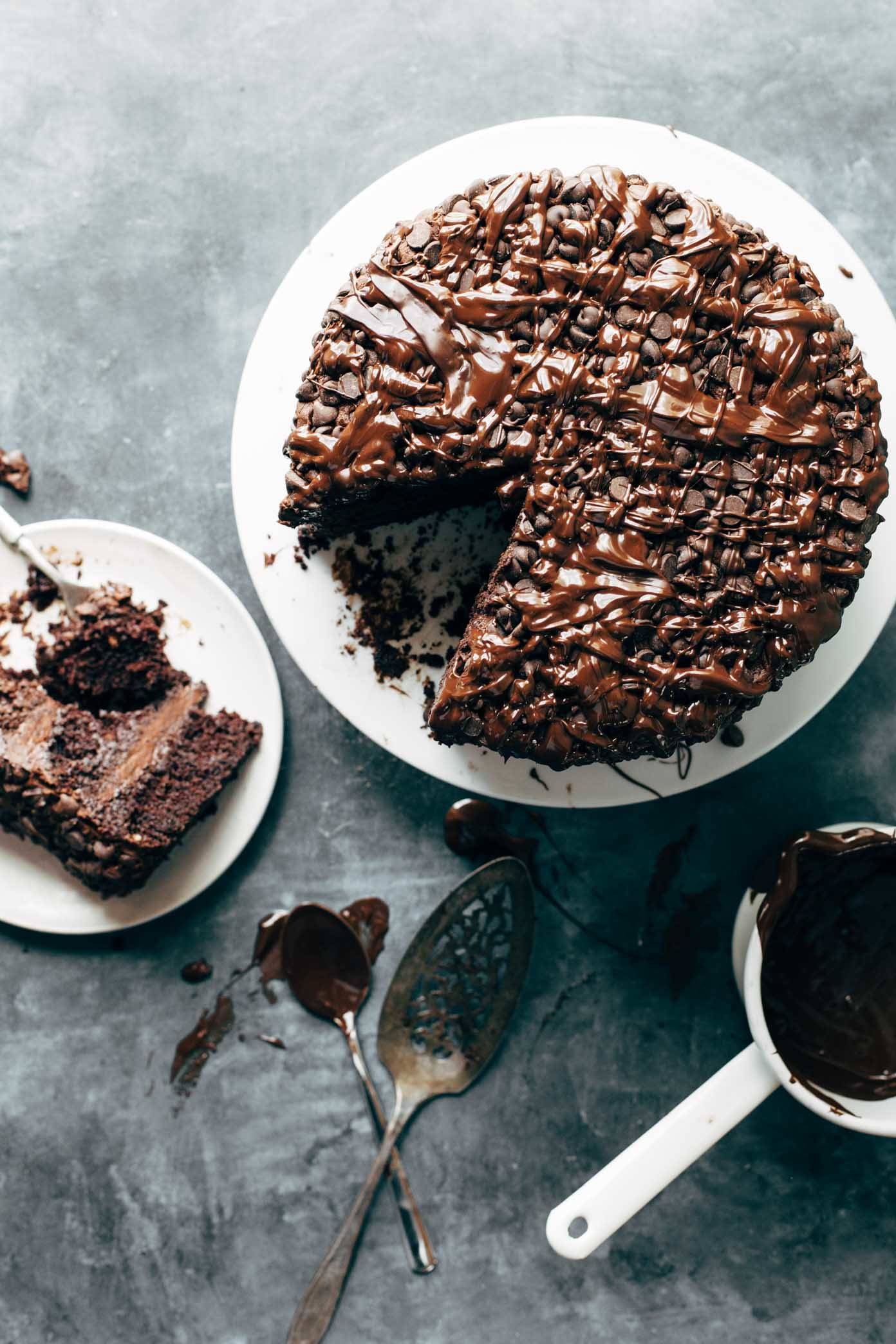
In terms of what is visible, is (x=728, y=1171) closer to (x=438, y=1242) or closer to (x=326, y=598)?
(x=438, y=1242)

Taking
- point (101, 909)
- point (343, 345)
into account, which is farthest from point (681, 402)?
point (101, 909)

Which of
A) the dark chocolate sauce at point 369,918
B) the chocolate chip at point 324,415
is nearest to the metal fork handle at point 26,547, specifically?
the chocolate chip at point 324,415

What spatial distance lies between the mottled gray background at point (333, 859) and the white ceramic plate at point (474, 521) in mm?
437

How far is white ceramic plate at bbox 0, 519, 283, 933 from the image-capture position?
324 centimetres

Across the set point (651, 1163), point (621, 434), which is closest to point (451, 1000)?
point (651, 1163)

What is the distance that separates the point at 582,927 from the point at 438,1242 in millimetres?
1250

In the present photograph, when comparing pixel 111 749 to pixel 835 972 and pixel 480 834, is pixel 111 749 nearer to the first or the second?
pixel 480 834

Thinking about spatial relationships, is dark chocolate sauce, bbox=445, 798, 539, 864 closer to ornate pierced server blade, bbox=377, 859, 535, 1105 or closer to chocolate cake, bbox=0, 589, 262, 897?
ornate pierced server blade, bbox=377, 859, 535, 1105

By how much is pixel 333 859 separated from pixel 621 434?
5.96ft

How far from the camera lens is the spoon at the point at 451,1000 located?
3.36 metres

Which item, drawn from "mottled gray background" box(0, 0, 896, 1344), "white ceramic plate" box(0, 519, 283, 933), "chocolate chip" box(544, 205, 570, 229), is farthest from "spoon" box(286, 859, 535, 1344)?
"chocolate chip" box(544, 205, 570, 229)

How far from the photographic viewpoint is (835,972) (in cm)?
320

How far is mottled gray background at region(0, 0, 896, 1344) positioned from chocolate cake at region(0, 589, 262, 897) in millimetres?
323

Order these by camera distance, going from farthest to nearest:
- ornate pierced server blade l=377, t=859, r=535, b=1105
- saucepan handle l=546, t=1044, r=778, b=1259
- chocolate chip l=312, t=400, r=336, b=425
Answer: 1. ornate pierced server blade l=377, t=859, r=535, b=1105
2. saucepan handle l=546, t=1044, r=778, b=1259
3. chocolate chip l=312, t=400, r=336, b=425
